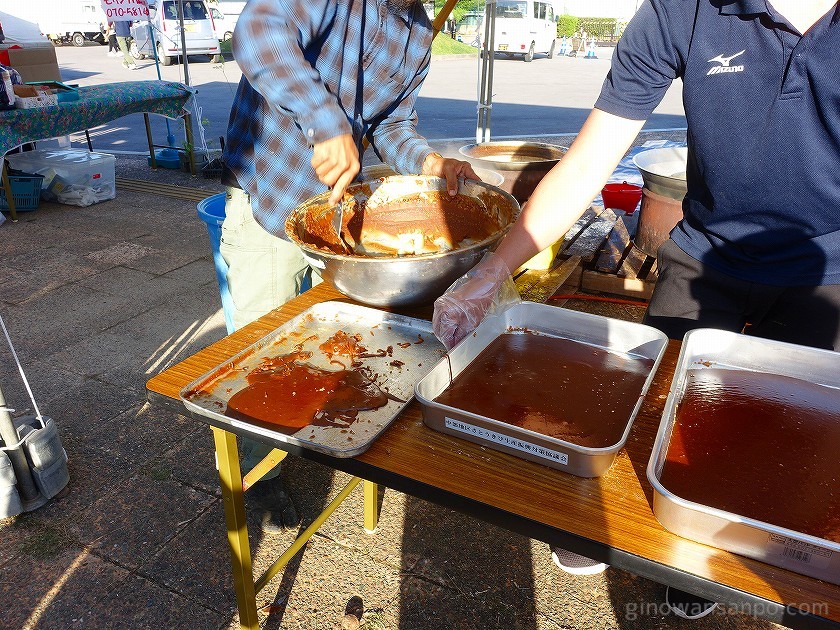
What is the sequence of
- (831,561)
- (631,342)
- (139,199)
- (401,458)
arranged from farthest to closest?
1. (139,199)
2. (631,342)
3. (401,458)
4. (831,561)

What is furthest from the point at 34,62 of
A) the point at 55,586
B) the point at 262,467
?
the point at 262,467

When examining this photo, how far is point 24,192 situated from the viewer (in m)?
5.50

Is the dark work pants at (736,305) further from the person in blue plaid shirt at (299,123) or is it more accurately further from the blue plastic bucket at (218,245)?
the blue plastic bucket at (218,245)

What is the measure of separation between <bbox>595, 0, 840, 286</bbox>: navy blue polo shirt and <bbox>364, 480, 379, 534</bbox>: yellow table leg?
1.32 metres

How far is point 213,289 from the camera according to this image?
414cm

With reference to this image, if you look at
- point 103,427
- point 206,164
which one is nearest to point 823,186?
point 103,427

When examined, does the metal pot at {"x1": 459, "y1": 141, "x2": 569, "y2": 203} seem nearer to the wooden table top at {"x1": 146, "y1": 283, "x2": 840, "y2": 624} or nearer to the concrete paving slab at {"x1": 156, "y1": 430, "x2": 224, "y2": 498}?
the wooden table top at {"x1": 146, "y1": 283, "x2": 840, "y2": 624}

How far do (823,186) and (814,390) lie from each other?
1.67ft

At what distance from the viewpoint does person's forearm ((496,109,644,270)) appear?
1.52 metres

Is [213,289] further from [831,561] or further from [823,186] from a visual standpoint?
[831,561]

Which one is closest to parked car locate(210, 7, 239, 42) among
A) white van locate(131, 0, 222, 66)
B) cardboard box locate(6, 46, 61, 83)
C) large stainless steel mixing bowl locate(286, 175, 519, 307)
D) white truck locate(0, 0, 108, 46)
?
white van locate(131, 0, 222, 66)

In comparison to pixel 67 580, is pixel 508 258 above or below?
above

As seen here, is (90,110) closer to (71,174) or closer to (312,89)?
(71,174)

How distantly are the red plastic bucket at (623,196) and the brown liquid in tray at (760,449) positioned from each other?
120 inches
